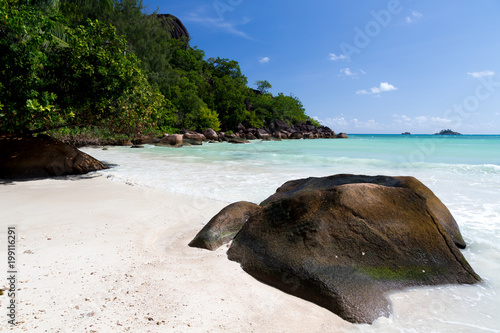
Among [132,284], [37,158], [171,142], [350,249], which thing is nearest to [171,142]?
[171,142]

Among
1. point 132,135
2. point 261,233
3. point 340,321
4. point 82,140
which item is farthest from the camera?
point 82,140

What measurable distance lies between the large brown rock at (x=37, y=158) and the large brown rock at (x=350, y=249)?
7873mm

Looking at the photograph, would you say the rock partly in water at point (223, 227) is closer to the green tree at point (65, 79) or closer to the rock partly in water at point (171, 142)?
the green tree at point (65, 79)

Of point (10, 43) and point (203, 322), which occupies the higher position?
point (10, 43)

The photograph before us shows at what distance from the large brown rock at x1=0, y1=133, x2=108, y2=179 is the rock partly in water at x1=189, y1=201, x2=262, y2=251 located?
728 cm

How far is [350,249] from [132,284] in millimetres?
2092

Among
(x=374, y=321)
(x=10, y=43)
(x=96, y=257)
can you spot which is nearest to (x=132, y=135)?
(x=10, y=43)

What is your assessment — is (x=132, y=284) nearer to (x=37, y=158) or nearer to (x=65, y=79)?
(x=37, y=158)

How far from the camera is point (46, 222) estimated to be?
418 cm

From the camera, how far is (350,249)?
2.85 m

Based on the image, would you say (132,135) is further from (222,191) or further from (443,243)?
(443,243)

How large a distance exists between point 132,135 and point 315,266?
418 inches

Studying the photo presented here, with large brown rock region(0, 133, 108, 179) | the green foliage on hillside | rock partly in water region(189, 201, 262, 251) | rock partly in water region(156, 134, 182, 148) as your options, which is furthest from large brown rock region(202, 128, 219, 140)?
rock partly in water region(189, 201, 262, 251)

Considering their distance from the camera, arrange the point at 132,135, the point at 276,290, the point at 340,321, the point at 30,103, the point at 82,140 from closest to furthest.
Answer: the point at 340,321, the point at 276,290, the point at 30,103, the point at 132,135, the point at 82,140
